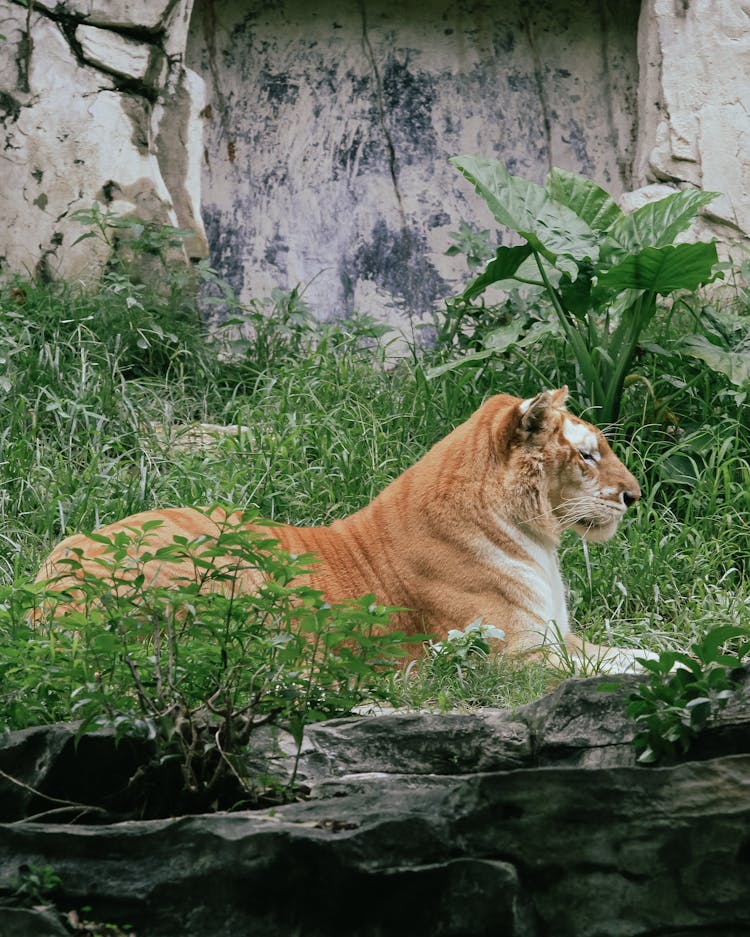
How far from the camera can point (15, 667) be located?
3.17 meters

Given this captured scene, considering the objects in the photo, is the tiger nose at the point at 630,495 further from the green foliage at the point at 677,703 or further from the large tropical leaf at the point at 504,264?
the green foliage at the point at 677,703

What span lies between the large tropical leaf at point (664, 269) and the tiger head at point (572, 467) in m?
1.15

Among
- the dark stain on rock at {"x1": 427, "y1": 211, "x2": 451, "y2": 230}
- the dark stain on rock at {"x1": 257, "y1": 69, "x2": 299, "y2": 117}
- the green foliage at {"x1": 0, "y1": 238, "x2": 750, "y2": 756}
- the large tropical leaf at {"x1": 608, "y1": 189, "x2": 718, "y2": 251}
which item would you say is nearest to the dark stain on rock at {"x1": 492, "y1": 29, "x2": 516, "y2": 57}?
the dark stain on rock at {"x1": 427, "y1": 211, "x2": 451, "y2": 230}

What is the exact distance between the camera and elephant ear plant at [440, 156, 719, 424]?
6.48m

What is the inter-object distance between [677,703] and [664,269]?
383cm

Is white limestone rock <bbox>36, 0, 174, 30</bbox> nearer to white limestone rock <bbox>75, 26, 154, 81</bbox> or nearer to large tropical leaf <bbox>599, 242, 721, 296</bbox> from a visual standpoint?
white limestone rock <bbox>75, 26, 154, 81</bbox>

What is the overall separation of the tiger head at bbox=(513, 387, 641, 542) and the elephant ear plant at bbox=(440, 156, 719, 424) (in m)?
1.34

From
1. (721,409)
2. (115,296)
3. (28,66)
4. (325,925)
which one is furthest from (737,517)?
(28,66)

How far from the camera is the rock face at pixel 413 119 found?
342 inches

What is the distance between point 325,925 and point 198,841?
0.93 feet

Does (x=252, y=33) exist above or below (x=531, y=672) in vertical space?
above

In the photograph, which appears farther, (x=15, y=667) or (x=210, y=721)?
(x=15, y=667)

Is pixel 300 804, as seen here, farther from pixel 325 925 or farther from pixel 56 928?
pixel 56 928

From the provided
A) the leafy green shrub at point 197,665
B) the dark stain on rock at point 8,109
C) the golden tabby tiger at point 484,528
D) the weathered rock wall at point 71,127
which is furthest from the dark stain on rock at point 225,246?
the leafy green shrub at point 197,665
